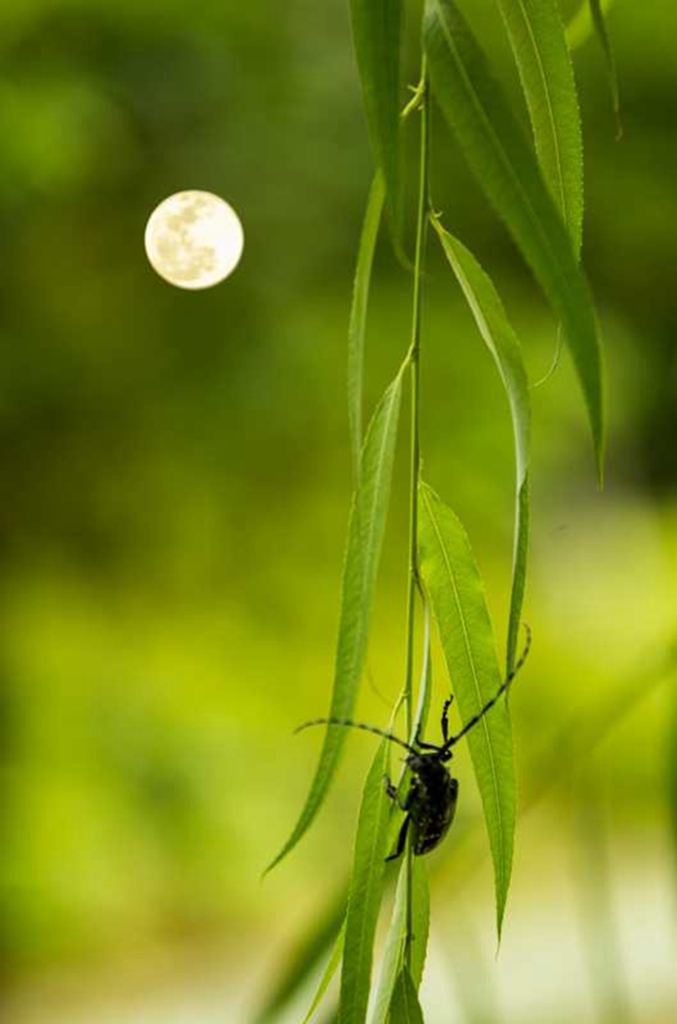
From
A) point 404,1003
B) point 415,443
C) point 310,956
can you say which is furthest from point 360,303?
point 310,956

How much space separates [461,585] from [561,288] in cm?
11

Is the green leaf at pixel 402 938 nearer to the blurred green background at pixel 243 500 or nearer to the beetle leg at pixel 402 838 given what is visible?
the beetle leg at pixel 402 838

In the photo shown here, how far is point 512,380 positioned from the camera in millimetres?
324

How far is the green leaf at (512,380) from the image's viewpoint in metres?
0.31

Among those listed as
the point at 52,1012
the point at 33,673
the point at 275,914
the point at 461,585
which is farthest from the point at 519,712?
the point at 461,585

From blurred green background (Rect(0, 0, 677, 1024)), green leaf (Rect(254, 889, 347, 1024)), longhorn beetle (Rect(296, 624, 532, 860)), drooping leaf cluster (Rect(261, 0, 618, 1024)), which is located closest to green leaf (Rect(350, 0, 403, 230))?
drooping leaf cluster (Rect(261, 0, 618, 1024))

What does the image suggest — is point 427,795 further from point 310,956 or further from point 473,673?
point 310,956

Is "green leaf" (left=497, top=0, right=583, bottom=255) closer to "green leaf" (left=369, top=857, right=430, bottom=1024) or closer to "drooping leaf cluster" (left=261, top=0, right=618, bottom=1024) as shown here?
"drooping leaf cluster" (left=261, top=0, right=618, bottom=1024)

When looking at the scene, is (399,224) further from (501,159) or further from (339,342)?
(339,342)

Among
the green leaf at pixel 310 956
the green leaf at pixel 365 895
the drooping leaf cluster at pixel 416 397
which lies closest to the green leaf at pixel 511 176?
the drooping leaf cluster at pixel 416 397

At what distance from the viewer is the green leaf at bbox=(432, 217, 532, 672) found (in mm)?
308

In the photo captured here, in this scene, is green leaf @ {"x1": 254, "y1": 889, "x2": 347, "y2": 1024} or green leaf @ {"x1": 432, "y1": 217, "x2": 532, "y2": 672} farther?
green leaf @ {"x1": 254, "y1": 889, "x2": 347, "y2": 1024}

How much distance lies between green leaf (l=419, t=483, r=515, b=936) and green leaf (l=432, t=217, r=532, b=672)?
0.08 feet

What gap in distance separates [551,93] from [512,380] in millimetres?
86
